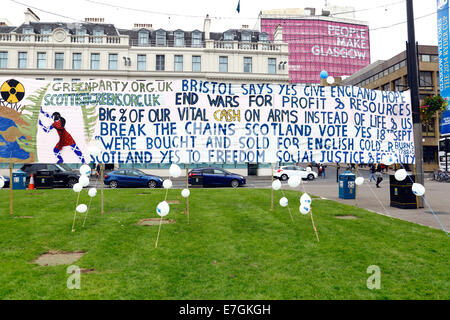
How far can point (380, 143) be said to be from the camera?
31.0 ft

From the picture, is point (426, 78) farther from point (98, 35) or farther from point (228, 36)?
point (98, 35)

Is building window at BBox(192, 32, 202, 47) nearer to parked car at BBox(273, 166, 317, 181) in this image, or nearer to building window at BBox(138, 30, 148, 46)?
building window at BBox(138, 30, 148, 46)

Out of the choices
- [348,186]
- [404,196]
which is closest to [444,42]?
[348,186]

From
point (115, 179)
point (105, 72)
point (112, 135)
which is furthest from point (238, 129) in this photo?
point (105, 72)

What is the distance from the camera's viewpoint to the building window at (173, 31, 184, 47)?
41.8 metres

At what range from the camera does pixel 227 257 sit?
5.55 meters

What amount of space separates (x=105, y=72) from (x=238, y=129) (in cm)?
3540

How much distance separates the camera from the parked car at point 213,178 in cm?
2259

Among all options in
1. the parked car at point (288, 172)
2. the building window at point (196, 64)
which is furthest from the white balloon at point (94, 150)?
the building window at point (196, 64)

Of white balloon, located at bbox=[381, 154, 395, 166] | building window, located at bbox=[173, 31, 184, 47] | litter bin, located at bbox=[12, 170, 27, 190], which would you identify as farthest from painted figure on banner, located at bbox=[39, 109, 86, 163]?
building window, located at bbox=[173, 31, 184, 47]

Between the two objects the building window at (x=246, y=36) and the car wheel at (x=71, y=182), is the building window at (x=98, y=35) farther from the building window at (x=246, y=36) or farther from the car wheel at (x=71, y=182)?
the car wheel at (x=71, y=182)

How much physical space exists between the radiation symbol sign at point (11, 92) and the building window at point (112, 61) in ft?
110

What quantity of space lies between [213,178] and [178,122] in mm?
14564

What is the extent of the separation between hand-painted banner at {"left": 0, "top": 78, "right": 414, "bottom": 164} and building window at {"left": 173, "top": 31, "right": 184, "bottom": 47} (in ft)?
117
